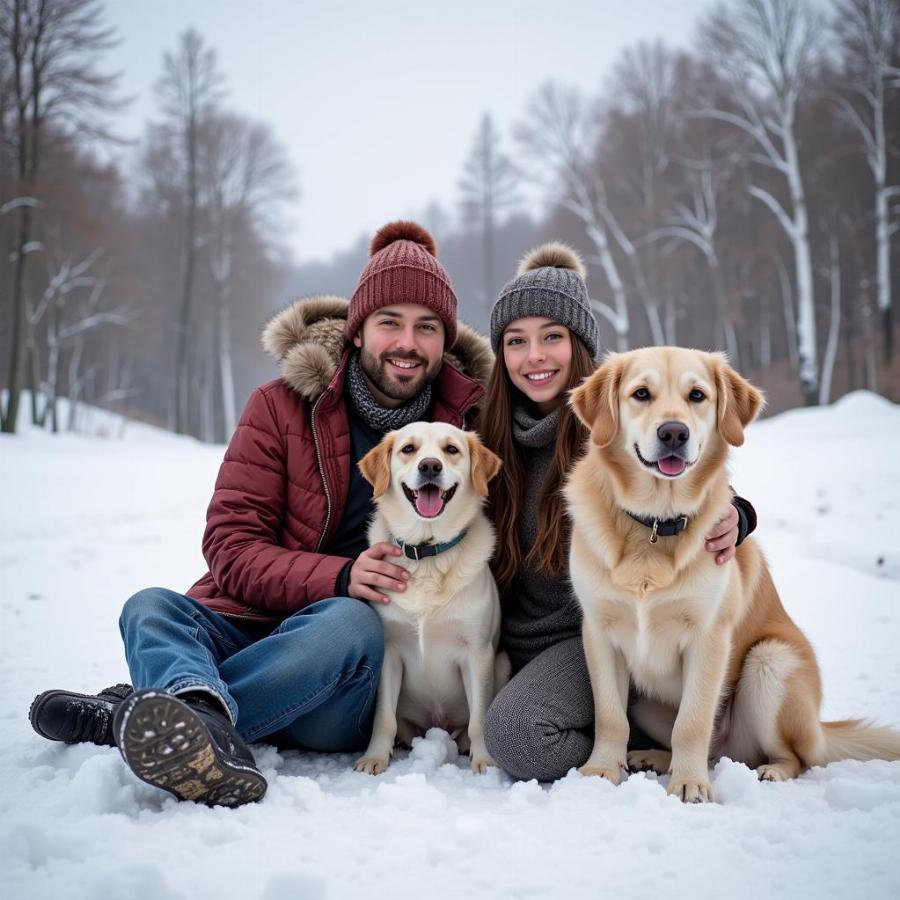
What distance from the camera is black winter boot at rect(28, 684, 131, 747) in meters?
2.09

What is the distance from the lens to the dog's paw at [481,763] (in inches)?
87.4

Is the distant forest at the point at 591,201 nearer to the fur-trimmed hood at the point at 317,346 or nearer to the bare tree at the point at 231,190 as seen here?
the bare tree at the point at 231,190

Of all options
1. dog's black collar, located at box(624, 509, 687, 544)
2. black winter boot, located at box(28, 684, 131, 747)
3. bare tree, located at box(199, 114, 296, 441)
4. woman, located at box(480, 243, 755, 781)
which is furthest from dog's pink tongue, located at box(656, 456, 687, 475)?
bare tree, located at box(199, 114, 296, 441)

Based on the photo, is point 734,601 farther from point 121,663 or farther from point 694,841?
point 121,663

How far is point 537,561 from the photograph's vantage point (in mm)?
2572

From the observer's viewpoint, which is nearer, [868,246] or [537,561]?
[537,561]

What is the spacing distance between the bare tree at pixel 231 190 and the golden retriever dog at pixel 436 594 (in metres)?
16.2

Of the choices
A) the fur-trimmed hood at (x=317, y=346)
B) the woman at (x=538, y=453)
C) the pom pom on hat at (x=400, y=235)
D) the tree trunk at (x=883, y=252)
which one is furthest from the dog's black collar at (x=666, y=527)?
the tree trunk at (x=883, y=252)

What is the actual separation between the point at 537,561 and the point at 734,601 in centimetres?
74

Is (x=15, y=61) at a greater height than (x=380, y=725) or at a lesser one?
greater

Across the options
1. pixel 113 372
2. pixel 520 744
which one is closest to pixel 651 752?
pixel 520 744

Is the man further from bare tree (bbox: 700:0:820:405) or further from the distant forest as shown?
bare tree (bbox: 700:0:820:405)

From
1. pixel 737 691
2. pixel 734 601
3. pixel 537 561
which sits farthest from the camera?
pixel 537 561

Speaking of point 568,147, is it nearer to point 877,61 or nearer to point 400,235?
point 877,61
